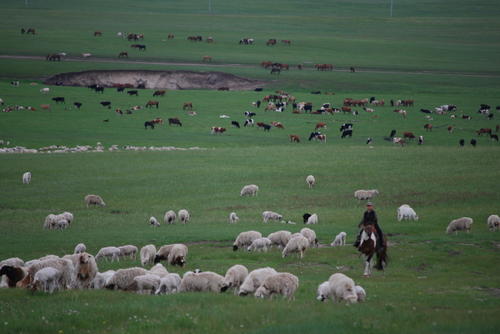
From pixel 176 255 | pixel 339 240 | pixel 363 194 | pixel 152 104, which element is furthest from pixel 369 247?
Result: pixel 152 104

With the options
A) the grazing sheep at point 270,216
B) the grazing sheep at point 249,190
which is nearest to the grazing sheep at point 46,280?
the grazing sheep at point 270,216

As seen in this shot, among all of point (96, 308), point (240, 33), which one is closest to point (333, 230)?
point (96, 308)

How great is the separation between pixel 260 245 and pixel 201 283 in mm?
6002

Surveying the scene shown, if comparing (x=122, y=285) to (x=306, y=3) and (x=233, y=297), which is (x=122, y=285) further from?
(x=306, y=3)

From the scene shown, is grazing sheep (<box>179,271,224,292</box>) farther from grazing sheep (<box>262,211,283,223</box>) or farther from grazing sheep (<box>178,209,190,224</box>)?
grazing sheep (<box>178,209,190,224</box>)

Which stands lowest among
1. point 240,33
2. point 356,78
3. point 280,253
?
point 280,253

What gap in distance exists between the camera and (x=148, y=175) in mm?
36125

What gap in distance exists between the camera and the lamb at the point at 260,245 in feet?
69.4

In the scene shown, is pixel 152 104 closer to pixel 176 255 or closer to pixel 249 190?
pixel 249 190

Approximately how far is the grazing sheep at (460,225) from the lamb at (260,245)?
6.48 meters

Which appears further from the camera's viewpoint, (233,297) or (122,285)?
(122,285)

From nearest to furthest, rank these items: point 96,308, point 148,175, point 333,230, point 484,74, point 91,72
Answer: point 96,308, point 333,230, point 148,175, point 91,72, point 484,74

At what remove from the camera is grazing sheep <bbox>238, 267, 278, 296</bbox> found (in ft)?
49.7

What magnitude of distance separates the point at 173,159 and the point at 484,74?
58.9 meters
